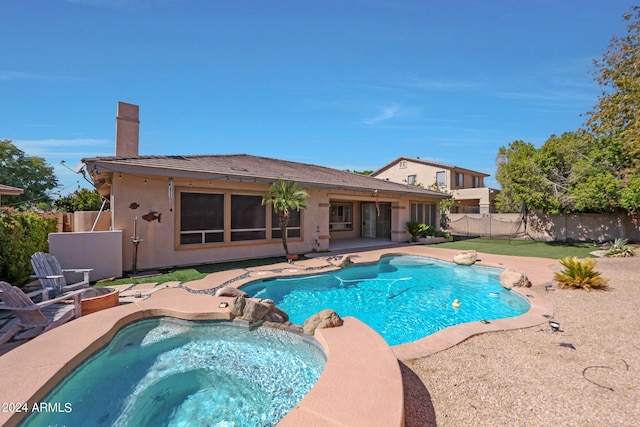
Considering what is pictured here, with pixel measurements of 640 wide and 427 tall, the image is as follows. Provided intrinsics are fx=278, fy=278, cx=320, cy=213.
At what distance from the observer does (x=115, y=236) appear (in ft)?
29.1

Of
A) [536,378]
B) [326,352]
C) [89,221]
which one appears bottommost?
[536,378]

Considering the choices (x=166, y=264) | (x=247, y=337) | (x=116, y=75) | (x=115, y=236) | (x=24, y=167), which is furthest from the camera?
(x=24, y=167)

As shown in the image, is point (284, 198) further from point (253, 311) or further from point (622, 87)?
point (622, 87)

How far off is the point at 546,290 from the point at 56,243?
14.1 m

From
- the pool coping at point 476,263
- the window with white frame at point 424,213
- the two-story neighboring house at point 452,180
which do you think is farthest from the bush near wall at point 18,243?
the two-story neighboring house at point 452,180

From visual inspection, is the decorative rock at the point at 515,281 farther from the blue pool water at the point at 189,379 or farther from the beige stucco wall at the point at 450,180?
the beige stucco wall at the point at 450,180

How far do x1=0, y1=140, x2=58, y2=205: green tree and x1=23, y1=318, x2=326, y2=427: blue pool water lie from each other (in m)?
36.2

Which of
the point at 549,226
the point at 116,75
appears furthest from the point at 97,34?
the point at 549,226

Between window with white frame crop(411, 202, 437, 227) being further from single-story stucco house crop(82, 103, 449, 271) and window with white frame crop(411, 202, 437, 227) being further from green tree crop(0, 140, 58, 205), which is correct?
green tree crop(0, 140, 58, 205)

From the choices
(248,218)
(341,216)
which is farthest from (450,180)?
(248,218)

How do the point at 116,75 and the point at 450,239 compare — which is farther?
the point at 450,239

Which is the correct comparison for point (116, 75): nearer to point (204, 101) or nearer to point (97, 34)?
point (97, 34)

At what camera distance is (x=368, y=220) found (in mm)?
21188

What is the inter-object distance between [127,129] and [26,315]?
10537 millimetres
